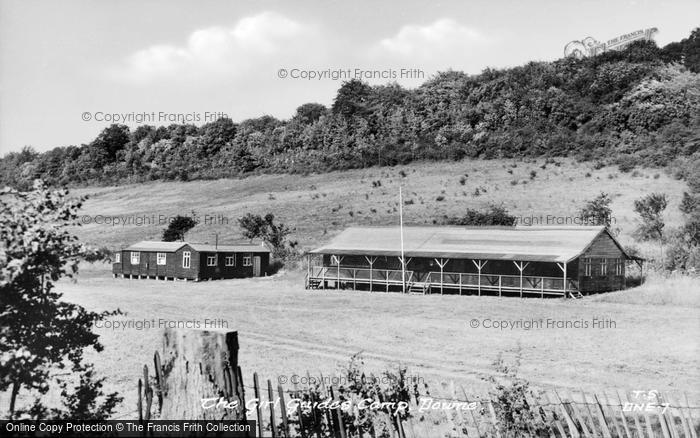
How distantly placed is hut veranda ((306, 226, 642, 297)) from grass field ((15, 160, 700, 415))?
6.77 feet

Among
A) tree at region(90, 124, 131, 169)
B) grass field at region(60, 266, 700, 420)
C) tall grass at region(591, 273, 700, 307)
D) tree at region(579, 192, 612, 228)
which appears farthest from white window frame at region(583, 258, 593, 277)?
tree at region(90, 124, 131, 169)

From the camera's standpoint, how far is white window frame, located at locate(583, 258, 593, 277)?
112 ft

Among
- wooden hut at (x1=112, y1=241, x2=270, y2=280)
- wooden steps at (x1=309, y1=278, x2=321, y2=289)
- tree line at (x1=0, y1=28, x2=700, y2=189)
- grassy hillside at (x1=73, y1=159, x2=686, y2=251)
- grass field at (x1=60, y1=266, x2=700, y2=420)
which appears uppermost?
tree line at (x1=0, y1=28, x2=700, y2=189)

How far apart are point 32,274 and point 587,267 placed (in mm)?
32027

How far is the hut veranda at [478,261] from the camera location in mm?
34344

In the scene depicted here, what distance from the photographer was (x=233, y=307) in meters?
29.3

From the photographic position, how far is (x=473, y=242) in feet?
126

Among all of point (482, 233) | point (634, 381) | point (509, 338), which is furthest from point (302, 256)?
point (634, 381)

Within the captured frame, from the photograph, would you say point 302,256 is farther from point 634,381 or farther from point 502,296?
point 634,381

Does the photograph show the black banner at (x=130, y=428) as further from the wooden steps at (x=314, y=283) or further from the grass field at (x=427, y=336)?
the wooden steps at (x=314, y=283)

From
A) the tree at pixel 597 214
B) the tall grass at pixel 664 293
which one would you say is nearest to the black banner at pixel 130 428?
the tall grass at pixel 664 293

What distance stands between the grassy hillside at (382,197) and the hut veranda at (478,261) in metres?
10.6

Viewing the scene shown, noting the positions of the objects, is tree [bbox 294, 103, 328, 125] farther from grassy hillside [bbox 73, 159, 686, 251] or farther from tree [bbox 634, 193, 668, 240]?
tree [bbox 634, 193, 668, 240]

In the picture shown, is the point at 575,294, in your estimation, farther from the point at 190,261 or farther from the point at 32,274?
the point at 32,274
